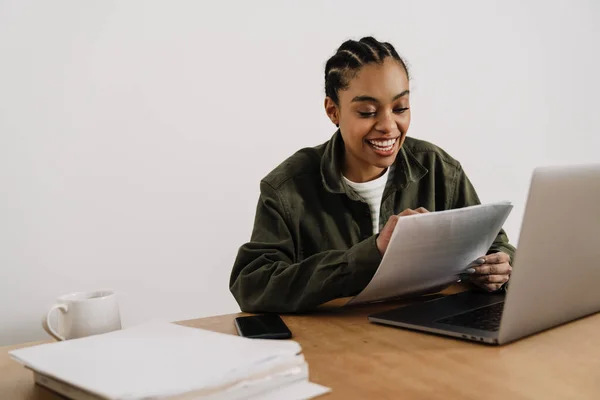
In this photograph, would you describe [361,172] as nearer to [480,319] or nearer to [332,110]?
[332,110]

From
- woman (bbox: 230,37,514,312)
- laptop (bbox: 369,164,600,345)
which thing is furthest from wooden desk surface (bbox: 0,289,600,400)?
woman (bbox: 230,37,514,312)

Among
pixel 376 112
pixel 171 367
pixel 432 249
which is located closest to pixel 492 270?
pixel 432 249

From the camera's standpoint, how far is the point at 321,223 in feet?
4.45

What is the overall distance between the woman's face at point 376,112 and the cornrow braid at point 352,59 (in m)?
0.02

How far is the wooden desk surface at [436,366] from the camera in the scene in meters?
0.62

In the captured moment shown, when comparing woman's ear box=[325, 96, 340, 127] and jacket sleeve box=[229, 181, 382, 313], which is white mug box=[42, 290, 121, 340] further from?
woman's ear box=[325, 96, 340, 127]

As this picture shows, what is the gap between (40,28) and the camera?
1.56 m

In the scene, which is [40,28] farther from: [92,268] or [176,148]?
[92,268]

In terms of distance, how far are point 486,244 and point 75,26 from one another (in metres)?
1.21

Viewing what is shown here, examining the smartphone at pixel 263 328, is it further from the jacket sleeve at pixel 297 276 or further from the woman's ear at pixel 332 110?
the woman's ear at pixel 332 110

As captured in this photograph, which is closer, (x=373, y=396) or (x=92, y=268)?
(x=373, y=396)

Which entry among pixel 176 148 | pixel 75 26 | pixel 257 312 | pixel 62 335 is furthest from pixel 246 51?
pixel 62 335

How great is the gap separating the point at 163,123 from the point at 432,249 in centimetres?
106

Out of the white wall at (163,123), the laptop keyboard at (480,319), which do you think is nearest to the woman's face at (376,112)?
the laptop keyboard at (480,319)
